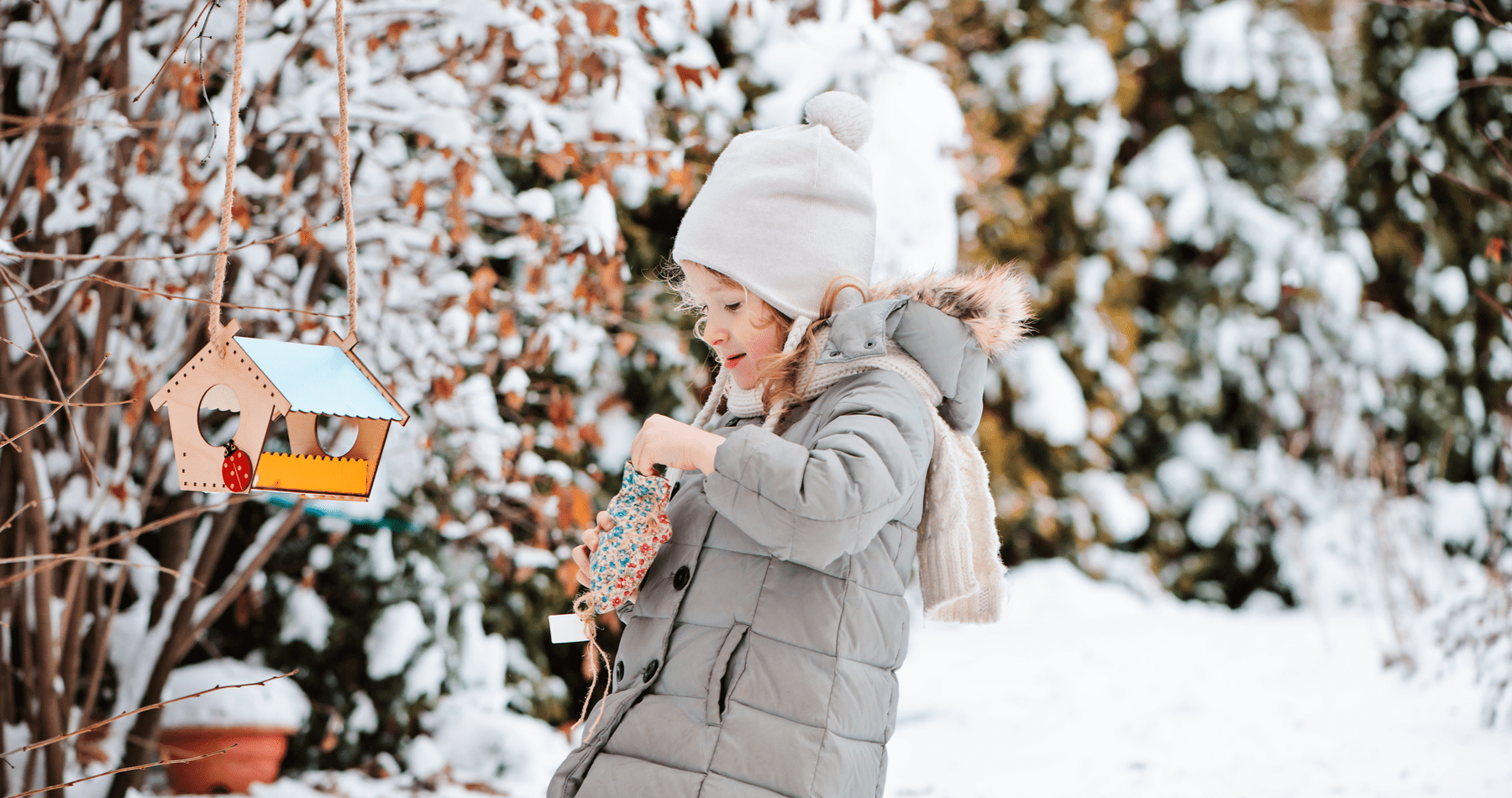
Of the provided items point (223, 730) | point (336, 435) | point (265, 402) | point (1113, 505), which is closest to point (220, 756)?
point (223, 730)

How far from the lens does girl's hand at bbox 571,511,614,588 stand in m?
1.53

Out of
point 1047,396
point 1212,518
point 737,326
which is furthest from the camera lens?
point 1212,518

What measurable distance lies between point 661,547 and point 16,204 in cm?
201

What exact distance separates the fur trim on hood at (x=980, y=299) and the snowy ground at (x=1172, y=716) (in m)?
0.91

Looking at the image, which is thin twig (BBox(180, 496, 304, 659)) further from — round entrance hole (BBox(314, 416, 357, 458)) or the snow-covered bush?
the snow-covered bush

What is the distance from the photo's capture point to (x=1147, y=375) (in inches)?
253

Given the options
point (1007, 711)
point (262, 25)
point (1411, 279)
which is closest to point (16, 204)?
point (262, 25)

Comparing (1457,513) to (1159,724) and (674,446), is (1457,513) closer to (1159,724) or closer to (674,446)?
(1159,724)

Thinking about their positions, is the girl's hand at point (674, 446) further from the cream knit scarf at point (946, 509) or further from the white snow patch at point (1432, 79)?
the white snow patch at point (1432, 79)

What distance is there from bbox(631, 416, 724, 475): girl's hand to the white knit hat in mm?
269

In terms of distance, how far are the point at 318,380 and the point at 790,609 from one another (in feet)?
2.12

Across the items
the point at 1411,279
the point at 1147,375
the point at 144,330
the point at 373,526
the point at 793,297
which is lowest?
the point at 1147,375

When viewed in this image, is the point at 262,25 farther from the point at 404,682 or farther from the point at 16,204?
the point at 404,682

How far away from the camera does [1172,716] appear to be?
3.90 meters
